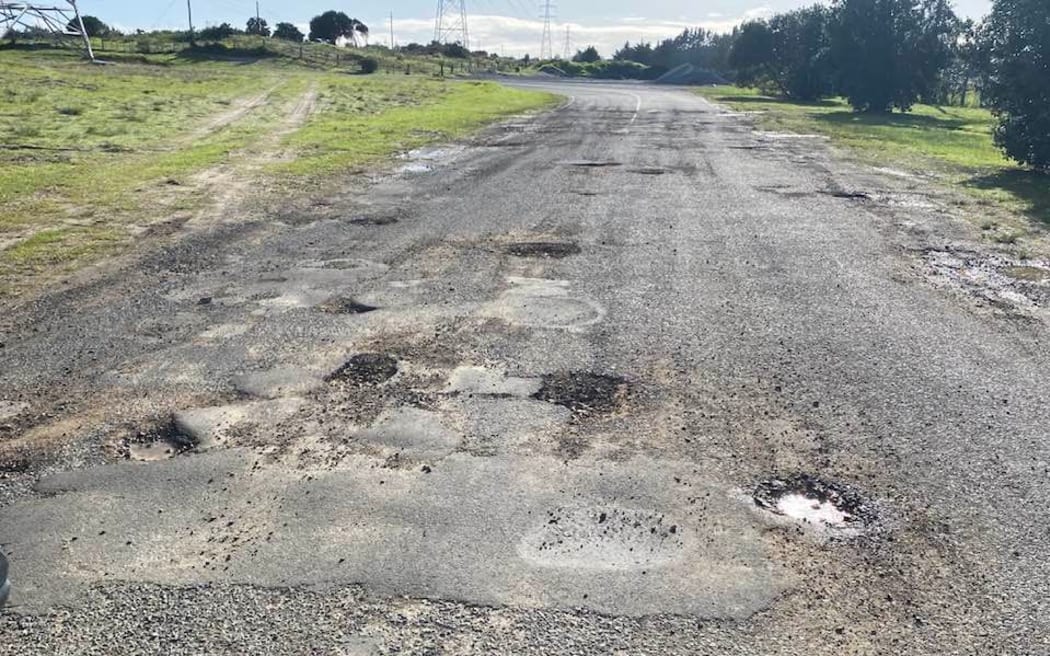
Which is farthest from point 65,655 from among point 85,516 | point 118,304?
point 118,304

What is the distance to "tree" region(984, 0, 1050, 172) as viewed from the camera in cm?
1510

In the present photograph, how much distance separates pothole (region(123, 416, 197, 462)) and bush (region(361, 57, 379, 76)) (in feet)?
174

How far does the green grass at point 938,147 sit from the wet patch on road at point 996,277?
1.19 m

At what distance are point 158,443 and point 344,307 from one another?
2478 mm

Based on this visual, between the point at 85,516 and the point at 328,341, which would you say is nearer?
the point at 85,516

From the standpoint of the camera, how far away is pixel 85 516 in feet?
12.0

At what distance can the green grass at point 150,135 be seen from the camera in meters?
9.66

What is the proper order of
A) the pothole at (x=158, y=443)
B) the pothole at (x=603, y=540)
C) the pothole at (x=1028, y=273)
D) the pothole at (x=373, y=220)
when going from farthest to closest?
the pothole at (x=373, y=220), the pothole at (x=1028, y=273), the pothole at (x=158, y=443), the pothole at (x=603, y=540)

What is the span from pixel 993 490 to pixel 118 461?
13.4 feet

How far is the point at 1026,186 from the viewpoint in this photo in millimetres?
13742

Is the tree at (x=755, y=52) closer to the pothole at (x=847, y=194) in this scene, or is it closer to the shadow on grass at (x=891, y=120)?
the shadow on grass at (x=891, y=120)

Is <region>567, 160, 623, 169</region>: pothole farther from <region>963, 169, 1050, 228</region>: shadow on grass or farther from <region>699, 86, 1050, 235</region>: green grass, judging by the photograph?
<region>963, 169, 1050, 228</region>: shadow on grass

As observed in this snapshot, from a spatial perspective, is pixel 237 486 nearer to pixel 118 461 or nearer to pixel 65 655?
pixel 118 461

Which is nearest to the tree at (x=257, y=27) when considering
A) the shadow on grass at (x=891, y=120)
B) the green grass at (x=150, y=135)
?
the green grass at (x=150, y=135)
